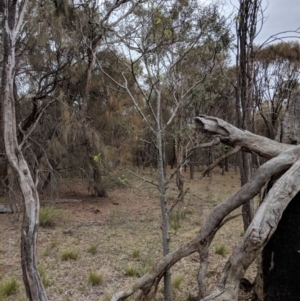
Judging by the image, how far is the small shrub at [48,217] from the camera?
25.1 ft

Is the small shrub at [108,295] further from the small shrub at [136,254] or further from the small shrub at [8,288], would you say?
the small shrub at [136,254]

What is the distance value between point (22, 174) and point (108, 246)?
2.90 m

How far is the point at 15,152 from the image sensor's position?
395cm

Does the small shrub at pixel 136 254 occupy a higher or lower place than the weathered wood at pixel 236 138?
lower

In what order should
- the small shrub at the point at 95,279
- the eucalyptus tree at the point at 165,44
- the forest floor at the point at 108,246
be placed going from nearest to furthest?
the eucalyptus tree at the point at 165,44 → the forest floor at the point at 108,246 → the small shrub at the point at 95,279

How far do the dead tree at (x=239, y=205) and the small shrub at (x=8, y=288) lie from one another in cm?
277

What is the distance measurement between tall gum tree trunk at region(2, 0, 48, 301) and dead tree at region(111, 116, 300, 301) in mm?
1960

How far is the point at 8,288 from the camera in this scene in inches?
166

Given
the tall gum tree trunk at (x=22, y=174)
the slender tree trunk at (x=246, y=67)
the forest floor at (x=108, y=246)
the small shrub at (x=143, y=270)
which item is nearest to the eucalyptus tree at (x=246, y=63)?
the slender tree trunk at (x=246, y=67)

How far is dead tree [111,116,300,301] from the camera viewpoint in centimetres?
154

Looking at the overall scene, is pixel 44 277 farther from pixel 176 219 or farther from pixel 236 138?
pixel 176 219

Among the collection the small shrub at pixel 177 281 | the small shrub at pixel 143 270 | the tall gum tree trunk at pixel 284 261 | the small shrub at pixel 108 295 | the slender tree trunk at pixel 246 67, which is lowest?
the small shrub at pixel 143 270

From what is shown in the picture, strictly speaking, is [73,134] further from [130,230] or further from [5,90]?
[5,90]

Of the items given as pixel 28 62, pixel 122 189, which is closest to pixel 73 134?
pixel 28 62
